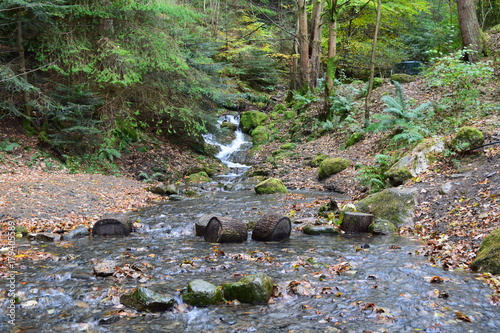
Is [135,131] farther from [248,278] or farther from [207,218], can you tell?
[248,278]

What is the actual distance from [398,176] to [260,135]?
12003mm

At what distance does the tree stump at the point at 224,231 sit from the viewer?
6.56 m

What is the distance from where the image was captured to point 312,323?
357cm

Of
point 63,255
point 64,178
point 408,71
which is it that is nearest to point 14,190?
point 64,178

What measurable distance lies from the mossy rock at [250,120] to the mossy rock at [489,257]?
17.9m

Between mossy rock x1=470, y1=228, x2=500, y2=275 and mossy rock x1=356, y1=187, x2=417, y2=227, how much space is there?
232 cm

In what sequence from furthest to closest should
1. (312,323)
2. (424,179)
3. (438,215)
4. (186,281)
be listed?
1. (424,179)
2. (438,215)
3. (186,281)
4. (312,323)

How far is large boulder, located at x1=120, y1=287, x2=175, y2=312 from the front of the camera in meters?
3.90

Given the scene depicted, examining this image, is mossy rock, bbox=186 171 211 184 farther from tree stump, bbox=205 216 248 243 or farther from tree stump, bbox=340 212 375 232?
tree stump, bbox=340 212 375 232

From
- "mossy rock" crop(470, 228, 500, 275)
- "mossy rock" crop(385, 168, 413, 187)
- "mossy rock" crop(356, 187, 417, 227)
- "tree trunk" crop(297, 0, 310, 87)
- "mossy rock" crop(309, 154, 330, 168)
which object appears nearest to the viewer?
"mossy rock" crop(470, 228, 500, 275)

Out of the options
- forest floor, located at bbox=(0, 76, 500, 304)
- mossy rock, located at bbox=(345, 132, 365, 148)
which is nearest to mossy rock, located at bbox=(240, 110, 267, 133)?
forest floor, located at bbox=(0, 76, 500, 304)

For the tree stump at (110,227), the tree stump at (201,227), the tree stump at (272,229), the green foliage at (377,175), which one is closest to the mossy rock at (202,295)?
the tree stump at (272,229)

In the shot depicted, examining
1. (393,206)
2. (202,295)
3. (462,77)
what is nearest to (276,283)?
(202,295)

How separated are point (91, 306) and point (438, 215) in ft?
19.4
